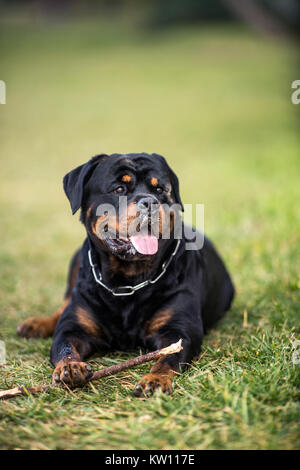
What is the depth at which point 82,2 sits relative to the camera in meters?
32.9

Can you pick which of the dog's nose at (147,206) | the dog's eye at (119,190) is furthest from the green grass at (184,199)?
the dog's eye at (119,190)

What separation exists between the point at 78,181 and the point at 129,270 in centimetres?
59

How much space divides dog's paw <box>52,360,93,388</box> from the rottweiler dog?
199 mm

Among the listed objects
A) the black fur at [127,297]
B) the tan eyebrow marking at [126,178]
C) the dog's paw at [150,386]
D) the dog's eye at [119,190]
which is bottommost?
the dog's paw at [150,386]

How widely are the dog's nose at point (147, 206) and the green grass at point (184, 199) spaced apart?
85 cm

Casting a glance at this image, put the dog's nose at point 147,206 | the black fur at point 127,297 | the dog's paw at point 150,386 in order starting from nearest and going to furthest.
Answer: the dog's paw at point 150,386 → the dog's nose at point 147,206 → the black fur at point 127,297

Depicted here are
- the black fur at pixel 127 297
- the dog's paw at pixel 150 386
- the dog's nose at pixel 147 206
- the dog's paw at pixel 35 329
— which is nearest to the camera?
the dog's paw at pixel 150 386

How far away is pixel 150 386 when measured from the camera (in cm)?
254

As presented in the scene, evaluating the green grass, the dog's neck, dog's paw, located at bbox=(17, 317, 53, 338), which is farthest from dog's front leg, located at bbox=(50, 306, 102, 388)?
dog's paw, located at bbox=(17, 317, 53, 338)

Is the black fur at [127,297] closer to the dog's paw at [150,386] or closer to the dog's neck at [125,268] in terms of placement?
the dog's neck at [125,268]

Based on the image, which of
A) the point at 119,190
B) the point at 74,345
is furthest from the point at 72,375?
the point at 119,190

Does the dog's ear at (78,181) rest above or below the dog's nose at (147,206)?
above

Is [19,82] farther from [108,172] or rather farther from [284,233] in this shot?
[108,172]

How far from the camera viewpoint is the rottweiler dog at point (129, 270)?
3.00m
